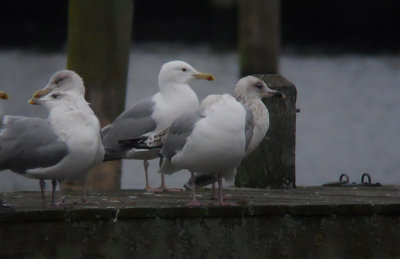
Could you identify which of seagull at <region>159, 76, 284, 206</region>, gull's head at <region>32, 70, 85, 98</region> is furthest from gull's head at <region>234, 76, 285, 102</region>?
gull's head at <region>32, 70, 85, 98</region>

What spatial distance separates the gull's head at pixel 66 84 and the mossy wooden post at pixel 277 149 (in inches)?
69.9

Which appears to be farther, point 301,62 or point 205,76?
point 301,62

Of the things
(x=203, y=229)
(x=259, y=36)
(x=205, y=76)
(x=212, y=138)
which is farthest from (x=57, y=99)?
(x=259, y=36)

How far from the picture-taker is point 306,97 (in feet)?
94.4

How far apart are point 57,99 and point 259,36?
67.7 ft

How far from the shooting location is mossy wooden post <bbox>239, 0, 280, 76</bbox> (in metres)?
25.7

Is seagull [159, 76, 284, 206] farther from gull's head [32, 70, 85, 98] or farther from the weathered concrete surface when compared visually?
gull's head [32, 70, 85, 98]

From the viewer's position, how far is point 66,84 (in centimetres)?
640

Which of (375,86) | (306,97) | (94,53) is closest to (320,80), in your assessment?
(375,86)

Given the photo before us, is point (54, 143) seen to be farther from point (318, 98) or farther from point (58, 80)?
point (318, 98)

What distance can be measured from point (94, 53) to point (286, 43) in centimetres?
4563

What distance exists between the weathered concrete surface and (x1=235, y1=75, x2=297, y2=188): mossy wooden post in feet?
3.86

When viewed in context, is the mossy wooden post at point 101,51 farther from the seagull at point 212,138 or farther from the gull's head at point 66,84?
the seagull at point 212,138

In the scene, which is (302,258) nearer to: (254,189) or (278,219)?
(278,219)
